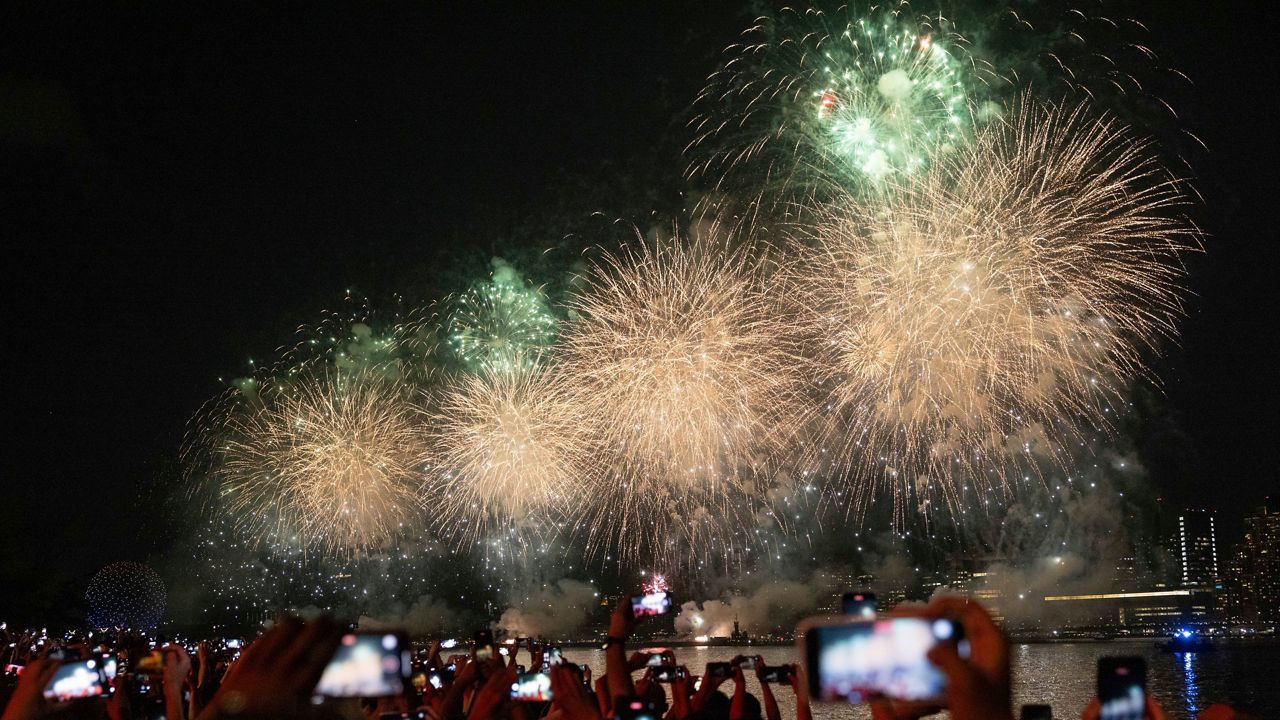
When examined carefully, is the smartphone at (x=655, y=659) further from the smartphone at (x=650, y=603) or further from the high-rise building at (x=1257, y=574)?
the high-rise building at (x=1257, y=574)

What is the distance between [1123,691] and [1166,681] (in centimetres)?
7496

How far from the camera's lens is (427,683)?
9703 millimetres

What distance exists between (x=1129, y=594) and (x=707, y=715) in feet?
501

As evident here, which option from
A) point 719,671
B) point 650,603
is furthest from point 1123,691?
point 719,671

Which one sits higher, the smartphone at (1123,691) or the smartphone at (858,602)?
the smartphone at (858,602)

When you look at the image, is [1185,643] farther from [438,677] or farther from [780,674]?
[780,674]

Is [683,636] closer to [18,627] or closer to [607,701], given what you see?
[18,627]

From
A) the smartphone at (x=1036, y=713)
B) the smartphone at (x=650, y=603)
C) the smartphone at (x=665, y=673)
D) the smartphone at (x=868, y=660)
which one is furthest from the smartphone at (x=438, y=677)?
the smartphone at (x=868, y=660)

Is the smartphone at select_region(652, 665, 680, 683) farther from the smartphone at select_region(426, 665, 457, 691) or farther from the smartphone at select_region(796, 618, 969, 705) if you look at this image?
the smartphone at select_region(796, 618, 969, 705)

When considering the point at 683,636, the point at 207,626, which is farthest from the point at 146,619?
the point at 683,636

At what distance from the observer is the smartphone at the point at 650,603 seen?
5719 millimetres

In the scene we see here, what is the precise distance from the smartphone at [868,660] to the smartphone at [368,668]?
1.79 m

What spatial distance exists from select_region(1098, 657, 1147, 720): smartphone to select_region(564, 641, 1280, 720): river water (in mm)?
19694

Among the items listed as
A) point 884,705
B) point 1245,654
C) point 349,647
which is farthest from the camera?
point 1245,654
